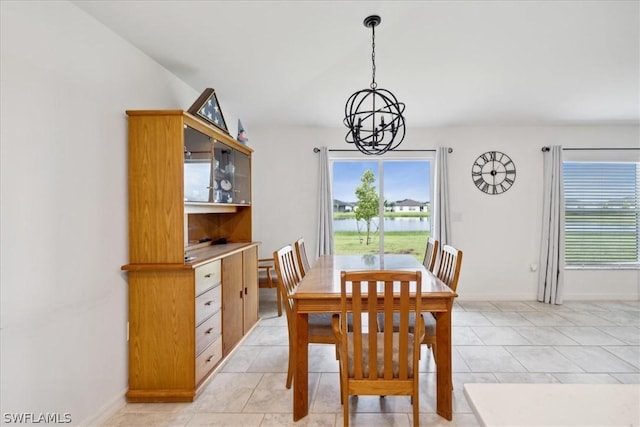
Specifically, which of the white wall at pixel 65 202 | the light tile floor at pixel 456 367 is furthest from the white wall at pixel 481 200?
the white wall at pixel 65 202

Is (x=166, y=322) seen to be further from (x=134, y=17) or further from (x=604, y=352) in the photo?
(x=604, y=352)

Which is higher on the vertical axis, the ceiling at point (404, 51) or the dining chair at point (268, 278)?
the ceiling at point (404, 51)

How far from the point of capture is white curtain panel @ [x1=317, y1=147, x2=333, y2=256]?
4.35m

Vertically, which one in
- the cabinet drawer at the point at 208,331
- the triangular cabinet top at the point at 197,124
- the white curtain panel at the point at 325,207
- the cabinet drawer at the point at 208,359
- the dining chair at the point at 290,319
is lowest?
Result: the cabinet drawer at the point at 208,359

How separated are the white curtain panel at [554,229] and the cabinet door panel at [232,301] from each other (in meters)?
4.11

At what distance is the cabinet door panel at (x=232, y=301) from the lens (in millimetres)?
2650

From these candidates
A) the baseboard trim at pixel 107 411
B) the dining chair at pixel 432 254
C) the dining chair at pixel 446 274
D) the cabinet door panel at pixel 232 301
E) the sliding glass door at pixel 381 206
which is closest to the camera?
the baseboard trim at pixel 107 411

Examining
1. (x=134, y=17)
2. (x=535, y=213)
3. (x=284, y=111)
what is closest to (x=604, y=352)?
(x=535, y=213)

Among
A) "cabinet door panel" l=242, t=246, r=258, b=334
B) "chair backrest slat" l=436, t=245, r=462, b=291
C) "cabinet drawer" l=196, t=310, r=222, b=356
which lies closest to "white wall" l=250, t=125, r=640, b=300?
"cabinet door panel" l=242, t=246, r=258, b=334

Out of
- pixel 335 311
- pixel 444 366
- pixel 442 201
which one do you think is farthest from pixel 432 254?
pixel 442 201

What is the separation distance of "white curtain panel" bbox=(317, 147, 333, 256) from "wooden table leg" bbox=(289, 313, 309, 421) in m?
2.40

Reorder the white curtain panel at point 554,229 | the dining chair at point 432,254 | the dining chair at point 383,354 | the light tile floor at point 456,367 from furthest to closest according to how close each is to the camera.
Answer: the white curtain panel at point 554,229 < the dining chair at point 432,254 < the light tile floor at point 456,367 < the dining chair at point 383,354

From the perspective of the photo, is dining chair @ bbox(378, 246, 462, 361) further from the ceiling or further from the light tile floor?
the ceiling

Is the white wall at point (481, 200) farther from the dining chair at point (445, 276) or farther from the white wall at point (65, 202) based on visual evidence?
the dining chair at point (445, 276)
